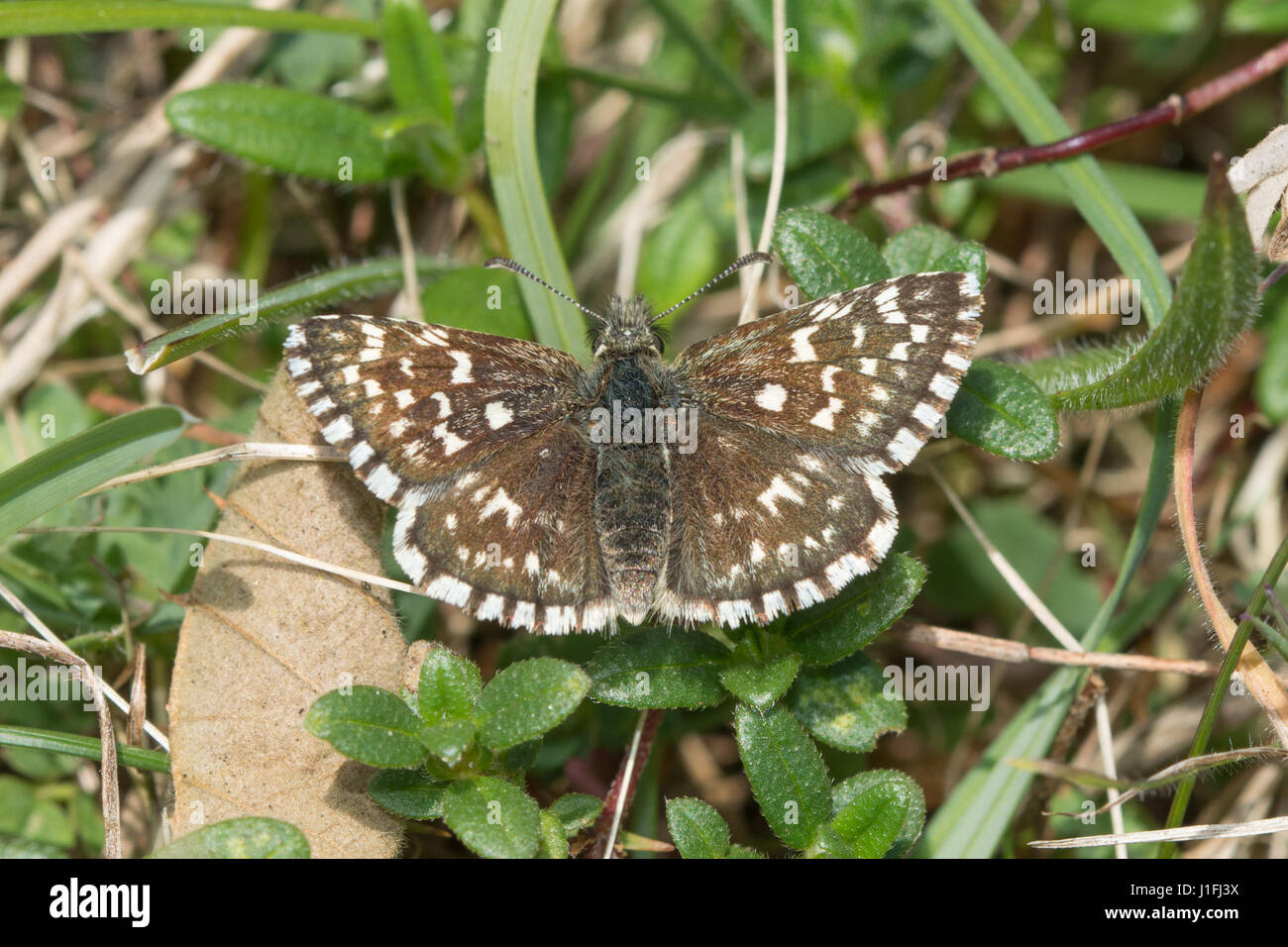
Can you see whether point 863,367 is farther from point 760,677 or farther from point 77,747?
point 77,747

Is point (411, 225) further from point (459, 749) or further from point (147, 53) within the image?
point (459, 749)

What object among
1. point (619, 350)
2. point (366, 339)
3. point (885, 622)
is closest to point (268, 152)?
point (366, 339)

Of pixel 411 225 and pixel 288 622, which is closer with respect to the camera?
pixel 288 622

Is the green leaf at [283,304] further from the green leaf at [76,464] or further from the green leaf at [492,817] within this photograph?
the green leaf at [492,817]

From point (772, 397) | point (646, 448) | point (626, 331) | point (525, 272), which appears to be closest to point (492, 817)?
point (646, 448)

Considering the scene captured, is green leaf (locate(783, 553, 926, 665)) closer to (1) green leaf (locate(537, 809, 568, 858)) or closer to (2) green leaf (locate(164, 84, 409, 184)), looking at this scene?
(1) green leaf (locate(537, 809, 568, 858))

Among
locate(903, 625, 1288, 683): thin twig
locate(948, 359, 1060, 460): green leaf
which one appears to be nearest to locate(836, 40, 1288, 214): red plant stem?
locate(948, 359, 1060, 460): green leaf
